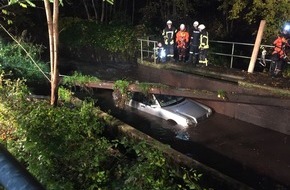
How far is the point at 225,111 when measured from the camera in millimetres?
11672

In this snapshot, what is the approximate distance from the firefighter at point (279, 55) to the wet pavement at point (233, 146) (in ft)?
6.94

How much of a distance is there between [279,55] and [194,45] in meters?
3.47

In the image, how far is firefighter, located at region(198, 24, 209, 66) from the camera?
42.6ft

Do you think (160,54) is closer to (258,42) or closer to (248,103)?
(258,42)

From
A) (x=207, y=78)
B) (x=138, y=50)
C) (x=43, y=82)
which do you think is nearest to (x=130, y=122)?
(x=207, y=78)

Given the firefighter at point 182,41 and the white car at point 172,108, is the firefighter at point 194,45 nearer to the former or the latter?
the firefighter at point 182,41

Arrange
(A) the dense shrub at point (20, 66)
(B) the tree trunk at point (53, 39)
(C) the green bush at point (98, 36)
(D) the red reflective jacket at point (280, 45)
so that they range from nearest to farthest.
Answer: (B) the tree trunk at point (53, 39)
(D) the red reflective jacket at point (280, 45)
(A) the dense shrub at point (20, 66)
(C) the green bush at point (98, 36)

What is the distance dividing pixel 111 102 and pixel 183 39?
3.87 meters

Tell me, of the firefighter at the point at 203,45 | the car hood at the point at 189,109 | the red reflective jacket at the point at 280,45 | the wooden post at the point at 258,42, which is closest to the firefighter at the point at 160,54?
the firefighter at the point at 203,45

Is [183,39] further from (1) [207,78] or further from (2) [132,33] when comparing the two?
(2) [132,33]

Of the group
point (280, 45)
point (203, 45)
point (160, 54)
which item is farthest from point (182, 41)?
point (280, 45)

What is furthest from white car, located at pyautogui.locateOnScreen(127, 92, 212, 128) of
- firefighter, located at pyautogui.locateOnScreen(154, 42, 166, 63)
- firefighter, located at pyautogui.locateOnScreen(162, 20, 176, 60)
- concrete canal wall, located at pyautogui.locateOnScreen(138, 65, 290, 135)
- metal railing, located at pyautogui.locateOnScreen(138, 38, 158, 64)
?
metal railing, located at pyautogui.locateOnScreen(138, 38, 158, 64)

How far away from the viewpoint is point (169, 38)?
45.9 feet

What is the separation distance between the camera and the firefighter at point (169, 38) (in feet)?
45.8
